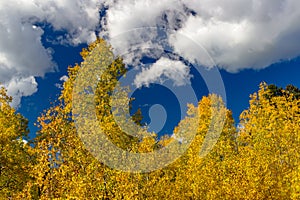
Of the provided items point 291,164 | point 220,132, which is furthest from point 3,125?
point 220,132

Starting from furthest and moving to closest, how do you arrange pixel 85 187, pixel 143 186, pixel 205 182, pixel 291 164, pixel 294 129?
pixel 294 129 → pixel 291 164 → pixel 205 182 → pixel 143 186 → pixel 85 187

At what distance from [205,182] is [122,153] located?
6620 mm

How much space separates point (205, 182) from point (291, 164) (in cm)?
679

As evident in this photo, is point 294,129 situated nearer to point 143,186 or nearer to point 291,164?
point 291,164

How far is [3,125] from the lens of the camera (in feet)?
83.9

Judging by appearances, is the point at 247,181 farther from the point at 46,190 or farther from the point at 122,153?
the point at 46,190

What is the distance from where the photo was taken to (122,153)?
20.7 metres

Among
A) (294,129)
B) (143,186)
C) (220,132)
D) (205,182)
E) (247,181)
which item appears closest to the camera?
(143,186)

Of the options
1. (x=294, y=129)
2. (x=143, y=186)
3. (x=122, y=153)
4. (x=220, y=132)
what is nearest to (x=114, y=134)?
(x=122, y=153)

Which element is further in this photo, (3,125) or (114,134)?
(3,125)

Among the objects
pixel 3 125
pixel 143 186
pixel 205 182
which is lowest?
pixel 143 186

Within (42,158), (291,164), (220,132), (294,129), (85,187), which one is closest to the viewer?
(85,187)

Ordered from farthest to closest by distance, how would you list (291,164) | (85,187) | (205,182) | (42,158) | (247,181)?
(291,164) < (205,182) < (247,181) < (42,158) < (85,187)

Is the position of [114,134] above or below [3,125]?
below
